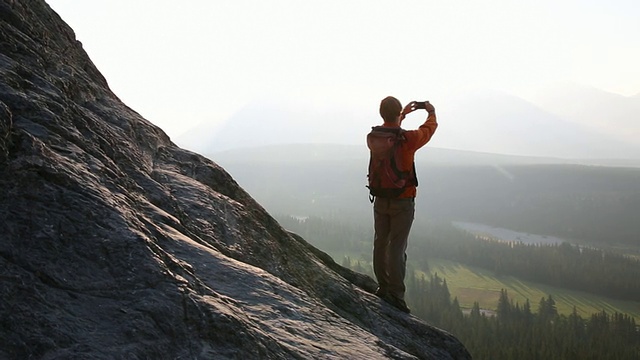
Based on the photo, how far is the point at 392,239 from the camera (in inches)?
527

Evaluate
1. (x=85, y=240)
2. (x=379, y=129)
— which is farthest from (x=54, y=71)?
(x=379, y=129)

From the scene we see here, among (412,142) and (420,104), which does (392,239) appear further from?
(420,104)

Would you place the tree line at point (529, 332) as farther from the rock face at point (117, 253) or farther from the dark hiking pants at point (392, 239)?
the rock face at point (117, 253)

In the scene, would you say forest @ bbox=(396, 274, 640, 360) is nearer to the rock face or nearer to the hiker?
the hiker

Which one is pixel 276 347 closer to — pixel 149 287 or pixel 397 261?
pixel 149 287

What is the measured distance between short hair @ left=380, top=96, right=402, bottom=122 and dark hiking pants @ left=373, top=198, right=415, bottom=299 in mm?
2284

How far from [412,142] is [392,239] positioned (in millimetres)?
2879

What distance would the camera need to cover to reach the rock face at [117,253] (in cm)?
527

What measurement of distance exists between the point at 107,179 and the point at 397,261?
27.8ft

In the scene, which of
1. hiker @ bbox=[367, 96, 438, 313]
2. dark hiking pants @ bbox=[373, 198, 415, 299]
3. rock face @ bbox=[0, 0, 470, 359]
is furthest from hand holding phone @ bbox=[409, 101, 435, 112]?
rock face @ bbox=[0, 0, 470, 359]

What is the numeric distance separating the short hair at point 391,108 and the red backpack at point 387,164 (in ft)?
1.15

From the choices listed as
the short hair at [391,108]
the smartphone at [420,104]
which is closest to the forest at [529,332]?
the smartphone at [420,104]

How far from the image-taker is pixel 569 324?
157 metres

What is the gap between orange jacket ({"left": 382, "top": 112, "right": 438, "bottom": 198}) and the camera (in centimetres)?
1235
